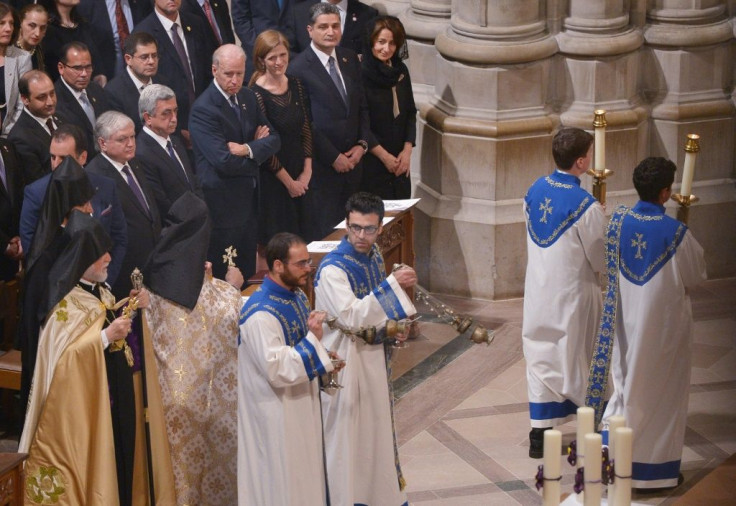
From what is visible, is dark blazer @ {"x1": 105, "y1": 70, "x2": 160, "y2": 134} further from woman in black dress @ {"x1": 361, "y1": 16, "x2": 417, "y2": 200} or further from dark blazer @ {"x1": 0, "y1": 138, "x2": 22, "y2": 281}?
woman in black dress @ {"x1": 361, "y1": 16, "x2": 417, "y2": 200}

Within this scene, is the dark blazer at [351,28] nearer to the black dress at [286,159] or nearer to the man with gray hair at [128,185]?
the black dress at [286,159]

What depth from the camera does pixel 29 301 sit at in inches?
268

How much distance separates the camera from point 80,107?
8883 millimetres

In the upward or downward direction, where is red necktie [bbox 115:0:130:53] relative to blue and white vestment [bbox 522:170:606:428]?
upward

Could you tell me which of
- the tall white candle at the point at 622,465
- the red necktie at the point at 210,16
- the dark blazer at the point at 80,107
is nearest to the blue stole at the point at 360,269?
the dark blazer at the point at 80,107

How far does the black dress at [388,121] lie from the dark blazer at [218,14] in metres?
1.06

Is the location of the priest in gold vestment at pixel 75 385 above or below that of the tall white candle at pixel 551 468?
below

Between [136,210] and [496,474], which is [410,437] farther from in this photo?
[136,210]

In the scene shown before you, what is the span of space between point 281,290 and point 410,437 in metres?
2.06

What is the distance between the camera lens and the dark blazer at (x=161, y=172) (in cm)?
837

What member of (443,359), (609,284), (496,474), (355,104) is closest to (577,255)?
(609,284)

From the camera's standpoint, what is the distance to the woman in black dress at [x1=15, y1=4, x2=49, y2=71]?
30.1ft

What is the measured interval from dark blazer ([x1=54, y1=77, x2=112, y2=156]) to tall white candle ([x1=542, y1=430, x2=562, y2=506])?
4.96 meters

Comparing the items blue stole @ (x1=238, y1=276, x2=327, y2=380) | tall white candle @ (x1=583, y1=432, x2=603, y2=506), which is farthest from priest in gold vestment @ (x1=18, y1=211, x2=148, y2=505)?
tall white candle @ (x1=583, y1=432, x2=603, y2=506)
